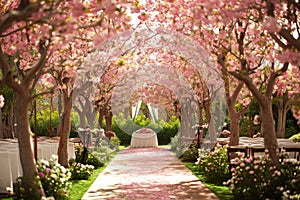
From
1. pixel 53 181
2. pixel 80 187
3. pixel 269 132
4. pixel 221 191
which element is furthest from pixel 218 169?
pixel 53 181

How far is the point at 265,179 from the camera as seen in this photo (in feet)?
20.4

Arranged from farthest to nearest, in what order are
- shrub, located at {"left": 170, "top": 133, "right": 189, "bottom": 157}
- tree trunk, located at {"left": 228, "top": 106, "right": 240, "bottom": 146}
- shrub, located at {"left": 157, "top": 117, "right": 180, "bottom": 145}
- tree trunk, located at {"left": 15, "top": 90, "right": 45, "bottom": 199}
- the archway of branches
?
shrub, located at {"left": 157, "top": 117, "right": 180, "bottom": 145} < shrub, located at {"left": 170, "top": 133, "right": 189, "bottom": 157} < the archway of branches < tree trunk, located at {"left": 228, "top": 106, "right": 240, "bottom": 146} < tree trunk, located at {"left": 15, "top": 90, "right": 45, "bottom": 199}

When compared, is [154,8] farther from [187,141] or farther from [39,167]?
[187,141]

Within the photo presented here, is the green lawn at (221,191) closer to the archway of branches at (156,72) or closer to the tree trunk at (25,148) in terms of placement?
the tree trunk at (25,148)

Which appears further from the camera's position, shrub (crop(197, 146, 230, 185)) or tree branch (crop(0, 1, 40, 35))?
shrub (crop(197, 146, 230, 185))

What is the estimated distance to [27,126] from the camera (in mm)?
5895

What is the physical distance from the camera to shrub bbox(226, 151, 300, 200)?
6066mm

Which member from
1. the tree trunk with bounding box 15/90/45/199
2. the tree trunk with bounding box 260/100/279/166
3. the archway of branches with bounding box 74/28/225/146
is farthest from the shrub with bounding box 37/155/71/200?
the archway of branches with bounding box 74/28/225/146

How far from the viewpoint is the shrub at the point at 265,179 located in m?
6.07

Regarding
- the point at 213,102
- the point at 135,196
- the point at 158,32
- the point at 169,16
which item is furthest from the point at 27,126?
the point at 213,102

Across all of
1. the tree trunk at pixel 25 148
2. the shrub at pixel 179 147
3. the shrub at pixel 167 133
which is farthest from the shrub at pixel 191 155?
the shrub at pixel 167 133

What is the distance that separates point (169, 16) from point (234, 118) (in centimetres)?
256

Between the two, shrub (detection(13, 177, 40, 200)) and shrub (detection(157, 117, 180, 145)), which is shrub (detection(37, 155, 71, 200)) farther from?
shrub (detection(157, 117, 180, 145))

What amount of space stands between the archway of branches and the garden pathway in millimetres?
1971
